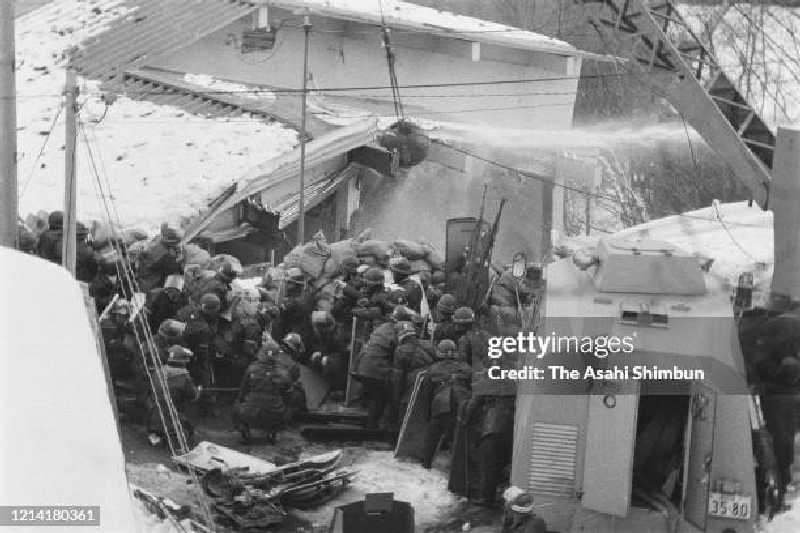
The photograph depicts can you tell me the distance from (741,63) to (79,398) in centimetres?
2886

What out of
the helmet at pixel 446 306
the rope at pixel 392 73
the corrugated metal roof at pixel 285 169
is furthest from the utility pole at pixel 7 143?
the rope at pixel 392 73

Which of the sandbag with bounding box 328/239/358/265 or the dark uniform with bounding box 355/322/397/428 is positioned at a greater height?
the sandbag with bounding box 328/239/358/265

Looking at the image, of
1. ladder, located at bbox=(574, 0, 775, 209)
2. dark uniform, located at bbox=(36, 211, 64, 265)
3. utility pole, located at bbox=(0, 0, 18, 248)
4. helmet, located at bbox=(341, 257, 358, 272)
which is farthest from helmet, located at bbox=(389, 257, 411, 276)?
utility pole, located at bbox=(0, 0, 18, 248)

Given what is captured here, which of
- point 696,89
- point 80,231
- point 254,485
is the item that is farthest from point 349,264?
point 696,89

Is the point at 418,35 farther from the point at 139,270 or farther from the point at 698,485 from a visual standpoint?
the point at 698,485

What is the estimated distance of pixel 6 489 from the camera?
20.7ft

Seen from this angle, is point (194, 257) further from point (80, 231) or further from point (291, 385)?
point (291, 385)

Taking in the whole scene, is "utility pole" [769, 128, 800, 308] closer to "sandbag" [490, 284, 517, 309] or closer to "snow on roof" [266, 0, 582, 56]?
"sandbag" [490, 284, 517, 309]

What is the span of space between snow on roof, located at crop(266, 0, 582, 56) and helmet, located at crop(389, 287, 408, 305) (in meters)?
11.4

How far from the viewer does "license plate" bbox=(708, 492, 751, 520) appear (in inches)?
439

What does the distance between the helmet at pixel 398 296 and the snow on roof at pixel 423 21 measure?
1144 centimetres

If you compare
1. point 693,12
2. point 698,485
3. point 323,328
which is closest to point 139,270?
point 323,328

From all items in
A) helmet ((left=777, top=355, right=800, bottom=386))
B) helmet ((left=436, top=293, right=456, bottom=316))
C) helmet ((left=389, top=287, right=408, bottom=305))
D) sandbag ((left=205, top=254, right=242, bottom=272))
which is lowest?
sandbag ((left=205, top=254, right=242, bottom=272))

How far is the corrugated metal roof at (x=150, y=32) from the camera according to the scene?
25.0 metres
